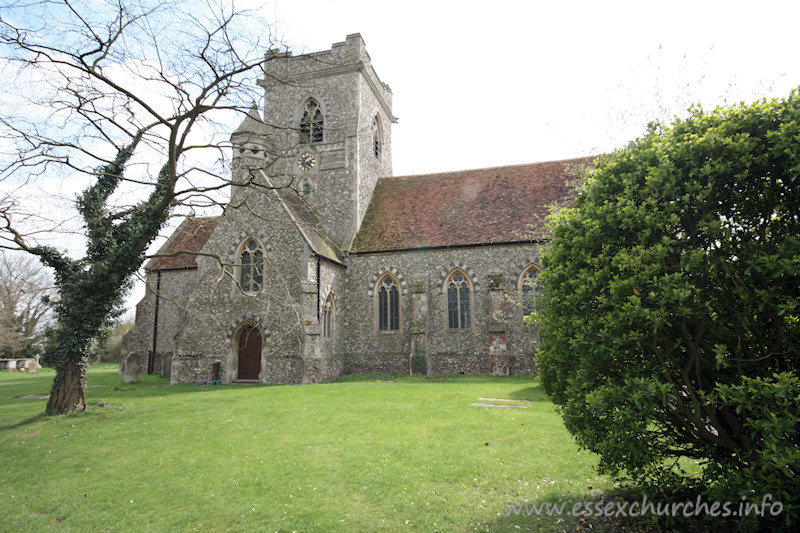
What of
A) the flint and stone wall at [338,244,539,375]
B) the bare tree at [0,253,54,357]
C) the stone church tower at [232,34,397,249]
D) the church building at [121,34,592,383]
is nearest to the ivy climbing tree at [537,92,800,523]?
the church building at [121,34,592,383]

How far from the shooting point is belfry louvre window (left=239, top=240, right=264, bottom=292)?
17188 mm

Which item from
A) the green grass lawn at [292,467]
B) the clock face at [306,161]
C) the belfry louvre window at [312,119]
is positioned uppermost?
the belfry louvre window at [312,119]

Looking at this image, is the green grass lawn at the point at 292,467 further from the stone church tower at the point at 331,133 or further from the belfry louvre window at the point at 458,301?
the stone church tower at the point at 331,133

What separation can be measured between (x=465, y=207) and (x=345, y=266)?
6.36 metres

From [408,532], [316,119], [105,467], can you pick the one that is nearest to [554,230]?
[408,532]

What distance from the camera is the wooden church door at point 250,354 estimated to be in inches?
666

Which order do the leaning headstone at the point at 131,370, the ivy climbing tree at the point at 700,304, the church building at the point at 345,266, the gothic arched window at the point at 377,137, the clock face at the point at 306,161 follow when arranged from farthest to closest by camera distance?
the gothic arched window at the point at 377,137
the clock face at the point at 306,161
the leaning headstone at the point at 131,370
the church building at the point at 345,266
the ivy climbing tree at the point at 700,304

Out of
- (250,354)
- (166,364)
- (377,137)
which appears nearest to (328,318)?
(250,354)

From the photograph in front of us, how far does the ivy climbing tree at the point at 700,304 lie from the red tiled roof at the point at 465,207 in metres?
13.2

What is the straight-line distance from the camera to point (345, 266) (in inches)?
771

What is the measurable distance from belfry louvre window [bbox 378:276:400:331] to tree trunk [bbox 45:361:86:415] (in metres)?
11.0

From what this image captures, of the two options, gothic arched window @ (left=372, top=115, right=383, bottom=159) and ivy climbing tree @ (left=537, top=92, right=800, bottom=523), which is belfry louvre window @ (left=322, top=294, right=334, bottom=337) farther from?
ivy climbing tree @ (left=537, top=92, right=800, bottom=523)

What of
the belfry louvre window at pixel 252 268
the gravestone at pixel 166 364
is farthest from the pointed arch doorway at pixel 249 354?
the gravestone at pixel 166 364

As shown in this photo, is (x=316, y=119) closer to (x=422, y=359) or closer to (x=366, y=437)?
(x=422, y=359)
